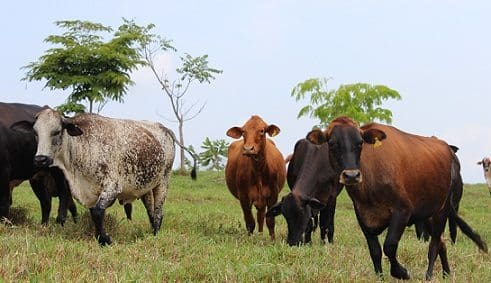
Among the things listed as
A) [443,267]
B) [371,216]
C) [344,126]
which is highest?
[344,126]

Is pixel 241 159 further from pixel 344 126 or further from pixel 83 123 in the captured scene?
pixel 344 126

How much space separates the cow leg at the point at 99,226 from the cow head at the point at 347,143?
2817mm

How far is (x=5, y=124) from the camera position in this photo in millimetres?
8977

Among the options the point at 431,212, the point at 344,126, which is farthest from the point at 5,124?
the point at 431,212

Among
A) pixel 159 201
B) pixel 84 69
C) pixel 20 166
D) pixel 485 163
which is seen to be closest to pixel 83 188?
pixel 20 166

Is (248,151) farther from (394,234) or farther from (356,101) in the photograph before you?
(356,101)

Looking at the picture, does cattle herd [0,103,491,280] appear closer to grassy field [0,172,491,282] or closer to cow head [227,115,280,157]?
cow head [227,115,280,157]

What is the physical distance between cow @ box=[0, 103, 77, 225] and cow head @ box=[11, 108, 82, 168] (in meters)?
0.87

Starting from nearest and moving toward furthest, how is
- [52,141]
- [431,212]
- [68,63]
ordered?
[431,212] → [52,141] → [68,63]

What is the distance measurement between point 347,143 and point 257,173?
4.80 meters

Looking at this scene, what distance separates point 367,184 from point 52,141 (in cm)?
380

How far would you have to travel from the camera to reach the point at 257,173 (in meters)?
11.1

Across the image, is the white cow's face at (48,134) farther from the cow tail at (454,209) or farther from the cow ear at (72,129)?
the cow tail at (454,209)

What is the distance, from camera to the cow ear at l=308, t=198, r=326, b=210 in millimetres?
8594
